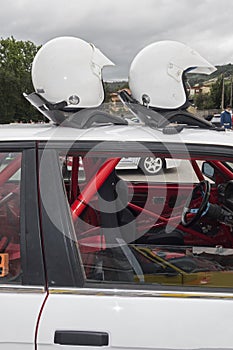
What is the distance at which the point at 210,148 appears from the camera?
1.74 m

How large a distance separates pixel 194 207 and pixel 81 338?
1480mm

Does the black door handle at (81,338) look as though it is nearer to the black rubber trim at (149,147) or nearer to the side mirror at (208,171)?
the black rubber trim at (149,147)

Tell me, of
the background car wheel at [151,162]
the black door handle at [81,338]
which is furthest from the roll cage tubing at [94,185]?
the black door handle at [81,338]

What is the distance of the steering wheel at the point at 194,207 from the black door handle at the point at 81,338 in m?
1.33

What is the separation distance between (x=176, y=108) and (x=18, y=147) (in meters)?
0.88

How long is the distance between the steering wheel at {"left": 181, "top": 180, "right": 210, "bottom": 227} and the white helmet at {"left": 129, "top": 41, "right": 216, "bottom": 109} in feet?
2.52

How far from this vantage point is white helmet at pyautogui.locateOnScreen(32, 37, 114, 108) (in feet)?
7.02

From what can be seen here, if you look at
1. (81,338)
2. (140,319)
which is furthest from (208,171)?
(81,338)

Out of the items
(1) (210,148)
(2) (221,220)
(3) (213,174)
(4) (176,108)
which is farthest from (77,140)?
(3) (213,174)

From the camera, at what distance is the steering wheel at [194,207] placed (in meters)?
2.70

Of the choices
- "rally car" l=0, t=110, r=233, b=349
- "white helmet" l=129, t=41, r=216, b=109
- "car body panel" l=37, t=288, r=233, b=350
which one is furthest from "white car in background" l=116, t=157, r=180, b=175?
"car body panel" l=37, t=288, r=233, b=350

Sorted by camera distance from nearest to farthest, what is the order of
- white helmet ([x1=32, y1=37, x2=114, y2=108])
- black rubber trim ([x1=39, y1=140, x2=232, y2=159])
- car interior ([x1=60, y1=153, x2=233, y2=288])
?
black rubber trim ([x1=39, y1=140, x2=232, y2=159]) < car interior ([x1=60, y1=153, x2=233, y2=288]) < white helmet ([x1=32, y1=37, x2=114, y2=108])

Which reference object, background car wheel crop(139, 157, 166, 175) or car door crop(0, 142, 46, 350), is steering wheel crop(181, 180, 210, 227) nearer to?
background car wheel crop(139, 157, 166, 175)

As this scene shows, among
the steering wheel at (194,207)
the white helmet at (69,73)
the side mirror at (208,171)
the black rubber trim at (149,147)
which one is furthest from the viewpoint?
the side mirror at (208,171)
